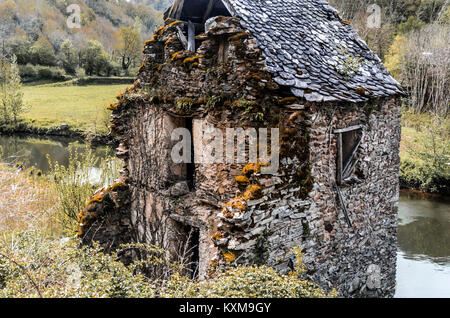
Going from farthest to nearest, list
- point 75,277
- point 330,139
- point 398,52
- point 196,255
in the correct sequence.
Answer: point 398,52
point 196,255
point 330,139
point 75,277

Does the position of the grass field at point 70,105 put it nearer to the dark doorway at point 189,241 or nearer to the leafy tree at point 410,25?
the dark doorway at point 189,241

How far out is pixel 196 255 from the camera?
7.40 metres

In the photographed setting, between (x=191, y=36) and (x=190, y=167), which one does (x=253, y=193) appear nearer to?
(x=190, y=167)

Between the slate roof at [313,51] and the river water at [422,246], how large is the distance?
677 cm

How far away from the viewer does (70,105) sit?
30.3 meters

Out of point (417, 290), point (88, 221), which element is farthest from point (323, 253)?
point (417, 290)

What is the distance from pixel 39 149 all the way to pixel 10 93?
4645mm

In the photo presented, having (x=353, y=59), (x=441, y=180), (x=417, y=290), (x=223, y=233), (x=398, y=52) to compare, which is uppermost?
(x=398, y=52)

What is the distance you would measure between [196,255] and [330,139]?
11.8 feet

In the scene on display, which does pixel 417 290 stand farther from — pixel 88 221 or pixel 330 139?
pixel 88 221

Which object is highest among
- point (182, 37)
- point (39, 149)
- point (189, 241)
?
point (182, 37)

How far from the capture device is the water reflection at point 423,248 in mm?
11117

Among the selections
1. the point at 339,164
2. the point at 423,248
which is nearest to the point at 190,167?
the point at 339,164
